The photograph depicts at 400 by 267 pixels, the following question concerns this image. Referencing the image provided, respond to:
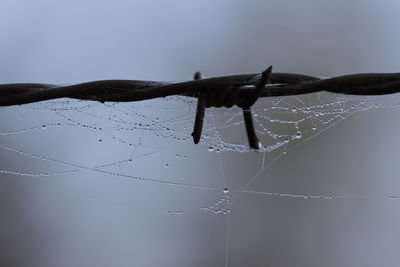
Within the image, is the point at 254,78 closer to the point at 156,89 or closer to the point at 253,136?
the point at 253,136

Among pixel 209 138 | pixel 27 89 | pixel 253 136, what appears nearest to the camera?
pixel 253 136

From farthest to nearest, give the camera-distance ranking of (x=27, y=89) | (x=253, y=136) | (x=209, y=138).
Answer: (x=209, y=138)
(x=27, y=89)
(x=253, y=136)

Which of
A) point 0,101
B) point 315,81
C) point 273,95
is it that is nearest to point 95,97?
point 0,101

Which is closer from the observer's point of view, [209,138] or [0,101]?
[0,101]

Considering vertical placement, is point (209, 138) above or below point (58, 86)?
below

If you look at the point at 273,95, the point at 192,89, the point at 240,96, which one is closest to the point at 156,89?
the point at 192,89

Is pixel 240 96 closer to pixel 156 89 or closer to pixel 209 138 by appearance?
pixel 156 89
